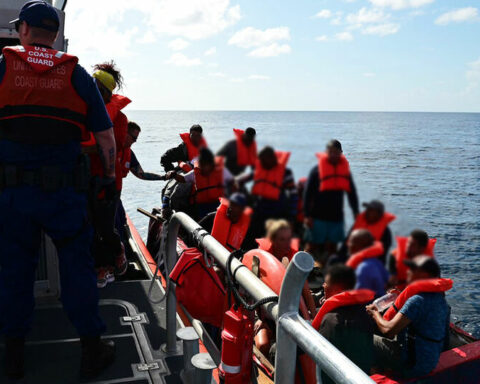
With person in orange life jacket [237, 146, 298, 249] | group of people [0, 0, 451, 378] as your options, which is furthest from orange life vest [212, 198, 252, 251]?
person in orange life jacket [237, 146, 298, 249]

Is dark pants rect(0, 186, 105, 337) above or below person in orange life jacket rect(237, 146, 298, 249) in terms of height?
below

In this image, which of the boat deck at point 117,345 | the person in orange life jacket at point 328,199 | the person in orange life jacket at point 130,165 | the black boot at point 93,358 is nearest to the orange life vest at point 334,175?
the person in orange life jacket at point 328,199

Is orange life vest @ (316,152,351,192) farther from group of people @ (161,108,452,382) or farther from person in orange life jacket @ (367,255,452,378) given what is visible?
person in orange life jacket @ (367,255,452,378)

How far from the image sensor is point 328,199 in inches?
27.8

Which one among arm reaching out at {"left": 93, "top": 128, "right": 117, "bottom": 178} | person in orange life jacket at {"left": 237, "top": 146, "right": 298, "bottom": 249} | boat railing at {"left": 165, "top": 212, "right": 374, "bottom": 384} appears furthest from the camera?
arm reaching out at {"left": 93, "top": 128, "right": 117, "bottom": 178}

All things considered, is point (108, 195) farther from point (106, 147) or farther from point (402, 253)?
point (402, 253)

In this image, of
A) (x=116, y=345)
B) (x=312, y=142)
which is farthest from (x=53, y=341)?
(x=312, y=142)

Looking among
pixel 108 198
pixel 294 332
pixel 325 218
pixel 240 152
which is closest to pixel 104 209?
pixel 108 198

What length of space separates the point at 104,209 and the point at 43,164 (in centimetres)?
111

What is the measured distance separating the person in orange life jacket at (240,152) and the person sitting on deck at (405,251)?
0.30 meters

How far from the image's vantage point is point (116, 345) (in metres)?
2.96

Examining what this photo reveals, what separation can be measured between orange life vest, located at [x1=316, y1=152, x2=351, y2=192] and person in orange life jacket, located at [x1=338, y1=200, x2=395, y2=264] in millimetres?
44

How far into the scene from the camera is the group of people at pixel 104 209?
0.69 metres

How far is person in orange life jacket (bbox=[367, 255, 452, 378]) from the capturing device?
329cm
